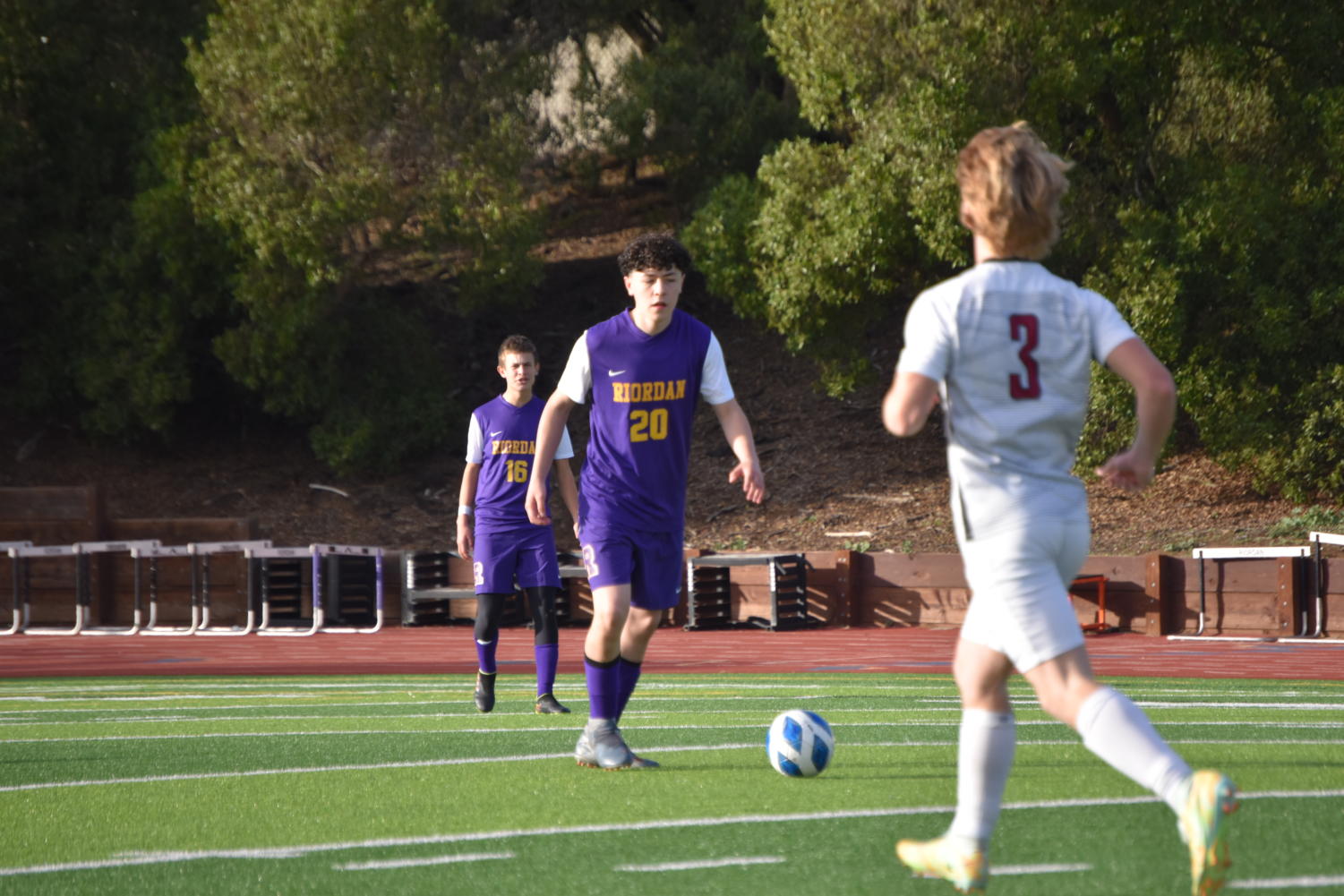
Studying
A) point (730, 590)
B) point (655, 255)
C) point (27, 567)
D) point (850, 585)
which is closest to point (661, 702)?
point (655, 255)

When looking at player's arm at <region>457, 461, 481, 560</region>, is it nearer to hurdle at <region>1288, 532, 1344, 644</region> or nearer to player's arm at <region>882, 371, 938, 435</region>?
player's arm at <region>882, 371, 938, 435</region>

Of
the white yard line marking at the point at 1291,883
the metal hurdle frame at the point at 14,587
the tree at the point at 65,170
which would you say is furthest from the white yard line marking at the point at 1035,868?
the tree at the point at 65,170

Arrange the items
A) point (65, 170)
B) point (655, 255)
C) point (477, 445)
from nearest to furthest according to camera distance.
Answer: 1. point (655, 255)
2. point (477, 445)
3. point (65, 170)

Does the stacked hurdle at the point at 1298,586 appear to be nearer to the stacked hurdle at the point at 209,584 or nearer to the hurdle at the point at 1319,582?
the hurdle at the point at 1319,582

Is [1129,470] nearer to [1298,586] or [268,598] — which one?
[1298,586]

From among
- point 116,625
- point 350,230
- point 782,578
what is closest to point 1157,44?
point 782,578

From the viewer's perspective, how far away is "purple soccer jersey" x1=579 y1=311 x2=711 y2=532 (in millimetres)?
6332

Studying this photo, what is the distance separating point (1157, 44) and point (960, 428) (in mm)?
17242

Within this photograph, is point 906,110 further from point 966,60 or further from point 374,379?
point 374,379

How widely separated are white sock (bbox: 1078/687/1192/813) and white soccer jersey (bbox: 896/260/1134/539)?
18.4 inches

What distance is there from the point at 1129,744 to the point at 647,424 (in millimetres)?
3342

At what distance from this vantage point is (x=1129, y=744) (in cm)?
330

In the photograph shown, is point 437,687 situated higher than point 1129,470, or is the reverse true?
point 1129,470

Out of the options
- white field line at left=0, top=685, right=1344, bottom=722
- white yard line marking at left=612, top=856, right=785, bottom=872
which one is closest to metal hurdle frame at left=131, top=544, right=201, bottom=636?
white field line at left=0, top=685, right=1344, bottom=722
